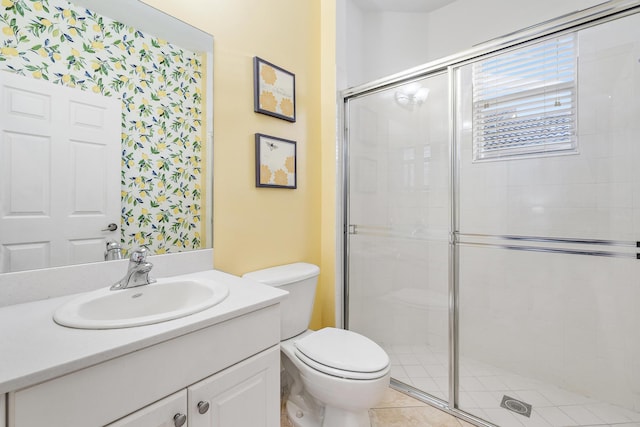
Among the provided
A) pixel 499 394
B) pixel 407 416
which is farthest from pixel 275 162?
pixel 499 394

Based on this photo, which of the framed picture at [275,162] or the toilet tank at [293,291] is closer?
the toilet tank at [293,291]

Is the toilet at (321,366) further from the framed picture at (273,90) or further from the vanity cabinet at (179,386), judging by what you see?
the framed picture at (273,90)

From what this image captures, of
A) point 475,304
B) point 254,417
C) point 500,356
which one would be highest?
point 475,304

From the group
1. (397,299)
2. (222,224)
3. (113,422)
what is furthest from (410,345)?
(113,422)

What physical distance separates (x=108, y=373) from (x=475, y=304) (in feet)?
6.14

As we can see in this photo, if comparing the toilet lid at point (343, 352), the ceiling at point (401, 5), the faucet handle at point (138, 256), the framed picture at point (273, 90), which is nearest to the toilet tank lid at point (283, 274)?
the toilet lid at point (343, 352)

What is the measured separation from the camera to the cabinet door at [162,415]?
0.69 meters

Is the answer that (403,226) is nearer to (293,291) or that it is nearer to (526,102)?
(293,291)

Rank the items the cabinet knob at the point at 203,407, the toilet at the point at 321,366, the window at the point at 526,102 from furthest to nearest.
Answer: the window at the point at 526,102 < the toilet at the point at 321,366 < the cabinet knob at the point at 203,407

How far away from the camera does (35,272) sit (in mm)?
921

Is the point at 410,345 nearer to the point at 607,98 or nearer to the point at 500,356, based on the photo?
the point at 500,356

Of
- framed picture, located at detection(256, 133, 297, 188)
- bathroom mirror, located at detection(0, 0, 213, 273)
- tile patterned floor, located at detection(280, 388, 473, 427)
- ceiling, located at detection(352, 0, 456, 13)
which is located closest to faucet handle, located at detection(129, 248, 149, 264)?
bathroom mirror, located at detection(0, 0, 213, 273)

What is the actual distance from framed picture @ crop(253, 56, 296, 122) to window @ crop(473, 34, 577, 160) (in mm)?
1029

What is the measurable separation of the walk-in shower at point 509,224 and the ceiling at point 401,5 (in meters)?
0.81
